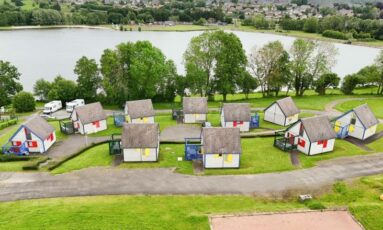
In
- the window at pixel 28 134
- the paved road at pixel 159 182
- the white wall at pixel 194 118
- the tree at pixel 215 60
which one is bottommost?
the white wall at pixel 194 118

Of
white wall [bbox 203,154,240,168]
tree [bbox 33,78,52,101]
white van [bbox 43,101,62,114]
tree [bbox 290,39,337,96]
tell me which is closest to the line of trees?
tree [bbox 33,78,52,101]

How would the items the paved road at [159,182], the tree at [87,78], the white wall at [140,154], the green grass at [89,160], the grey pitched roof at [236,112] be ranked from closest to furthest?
the paved road at [159,182] → the green grass at [89,160] → the white wall at [140,154] → the grey pitched roof at [236,112] → the tree at [87,78]

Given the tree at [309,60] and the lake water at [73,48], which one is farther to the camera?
the lake water at [73,48]

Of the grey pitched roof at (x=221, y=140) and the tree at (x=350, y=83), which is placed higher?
the grey pitched roof at (x=221, y=140)

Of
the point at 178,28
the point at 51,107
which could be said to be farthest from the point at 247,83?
the point at 178,28

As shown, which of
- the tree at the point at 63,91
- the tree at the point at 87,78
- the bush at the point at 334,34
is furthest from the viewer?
the bush at the point at 334,34

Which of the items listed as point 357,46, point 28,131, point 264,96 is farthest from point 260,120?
point 357,46

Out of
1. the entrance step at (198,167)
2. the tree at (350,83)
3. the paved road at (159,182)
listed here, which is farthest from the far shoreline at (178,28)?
the entrance step at (198,167)

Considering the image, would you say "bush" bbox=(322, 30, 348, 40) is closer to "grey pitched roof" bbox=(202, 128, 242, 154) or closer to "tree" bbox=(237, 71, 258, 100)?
"tree" bbox=(237, 71, 258, 100)

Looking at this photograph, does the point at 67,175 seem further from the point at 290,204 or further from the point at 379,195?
the point at 379,195

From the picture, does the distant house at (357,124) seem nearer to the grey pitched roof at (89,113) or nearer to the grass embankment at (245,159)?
the grass embankment at (245,159)
